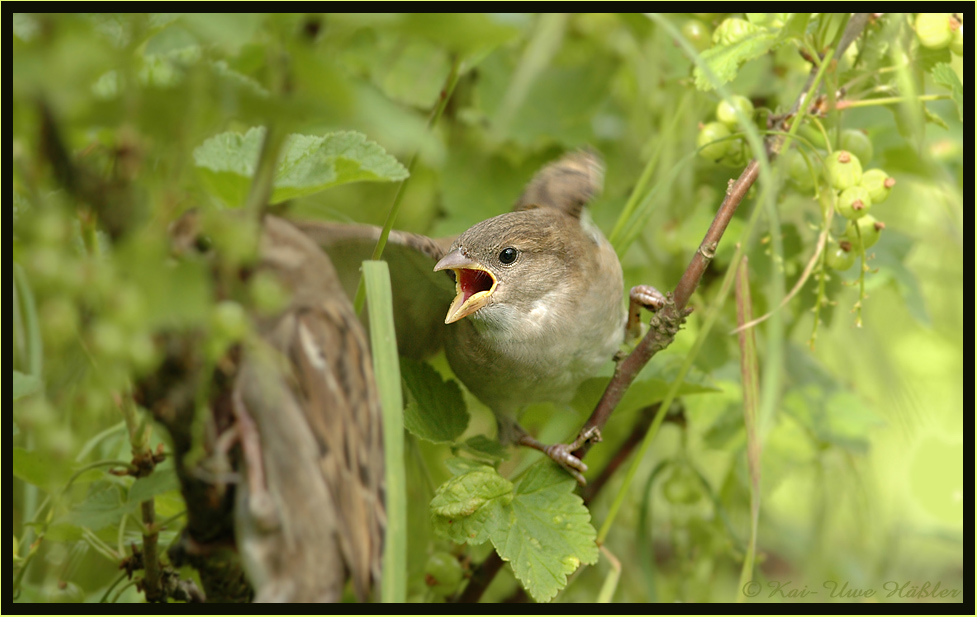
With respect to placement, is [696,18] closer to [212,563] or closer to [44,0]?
[44,0]

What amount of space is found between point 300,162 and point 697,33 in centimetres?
123

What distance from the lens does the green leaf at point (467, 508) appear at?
1.47 metres

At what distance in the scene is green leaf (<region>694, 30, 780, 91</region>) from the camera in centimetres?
155

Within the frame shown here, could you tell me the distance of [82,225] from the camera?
1104 mm

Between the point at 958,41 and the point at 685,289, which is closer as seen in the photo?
the point at 685,289

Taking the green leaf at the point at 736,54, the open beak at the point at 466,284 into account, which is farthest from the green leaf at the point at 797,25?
the open beak at the point at 466,284

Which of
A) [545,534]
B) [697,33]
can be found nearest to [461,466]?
[545,534]

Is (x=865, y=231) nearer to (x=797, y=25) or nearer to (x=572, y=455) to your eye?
(x=797, y=25)

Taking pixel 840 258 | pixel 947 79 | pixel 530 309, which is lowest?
pixel 530 309

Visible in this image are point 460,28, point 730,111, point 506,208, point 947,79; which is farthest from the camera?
point 506,208

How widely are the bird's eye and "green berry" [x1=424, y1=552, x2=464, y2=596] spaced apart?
30.0 inches

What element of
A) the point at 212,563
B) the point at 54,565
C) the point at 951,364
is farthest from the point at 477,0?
the point at 951,364

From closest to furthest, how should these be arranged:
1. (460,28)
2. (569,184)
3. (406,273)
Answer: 1. (460,28)
2. (406,273)
3. (569,184)

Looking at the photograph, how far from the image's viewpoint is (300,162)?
1.37 m
